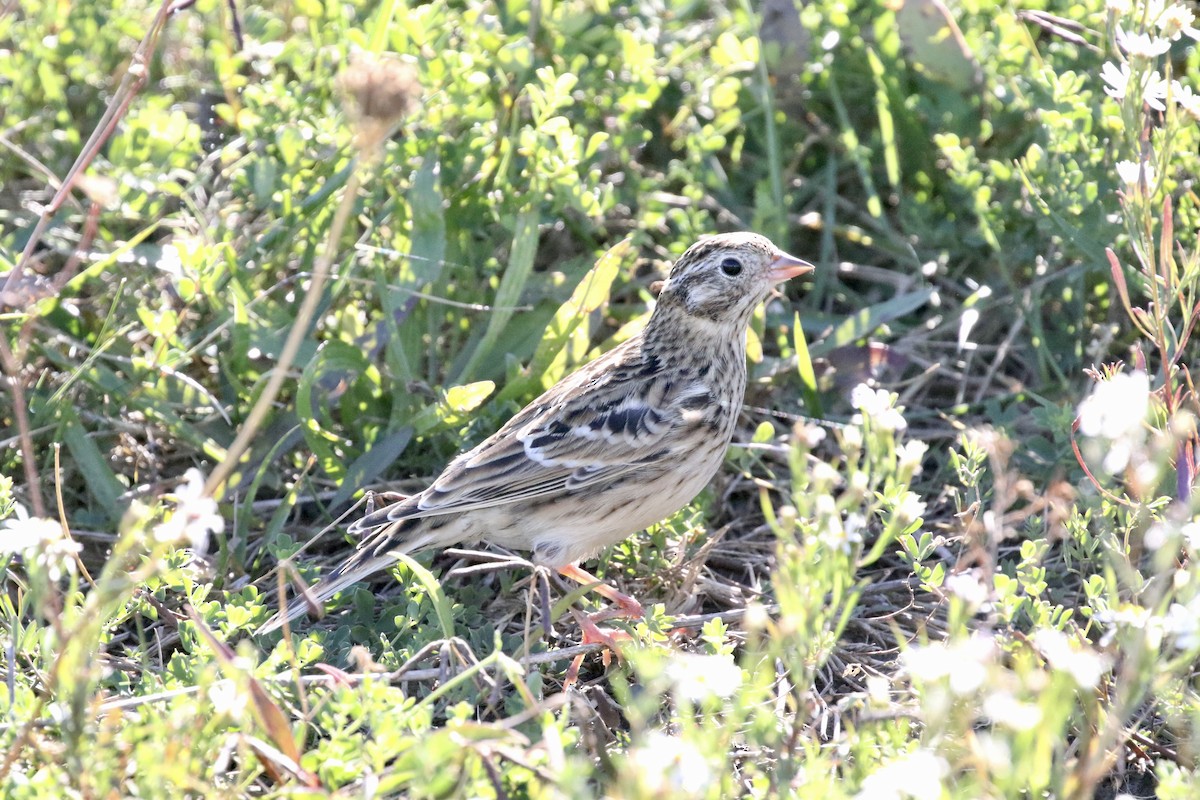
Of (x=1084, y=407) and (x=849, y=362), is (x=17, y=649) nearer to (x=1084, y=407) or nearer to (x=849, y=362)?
(x=1084, y=407)

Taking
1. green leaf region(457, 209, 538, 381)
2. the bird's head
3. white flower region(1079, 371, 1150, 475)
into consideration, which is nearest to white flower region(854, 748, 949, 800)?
white flower region(1079, 371, 1150, 475)

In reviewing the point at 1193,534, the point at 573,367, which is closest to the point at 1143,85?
the point at 1193,534

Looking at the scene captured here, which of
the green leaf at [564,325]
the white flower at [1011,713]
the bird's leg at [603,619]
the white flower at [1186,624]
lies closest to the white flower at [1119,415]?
the white flower at [1186,624]

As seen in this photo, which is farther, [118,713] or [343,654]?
[343,654]

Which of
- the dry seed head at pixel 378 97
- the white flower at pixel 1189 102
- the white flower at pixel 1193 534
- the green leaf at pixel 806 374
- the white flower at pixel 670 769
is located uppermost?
the dry seed head at pixel 378 97

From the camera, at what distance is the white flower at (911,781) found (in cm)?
230

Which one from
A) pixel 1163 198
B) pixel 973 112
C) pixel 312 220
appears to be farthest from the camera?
pixel 973 112

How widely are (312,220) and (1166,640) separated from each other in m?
3.22

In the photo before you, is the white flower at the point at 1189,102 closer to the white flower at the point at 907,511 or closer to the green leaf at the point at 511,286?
the white flower at the point at 907,511

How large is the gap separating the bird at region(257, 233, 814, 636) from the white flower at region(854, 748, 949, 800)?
1.62 metres

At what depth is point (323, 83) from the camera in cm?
516

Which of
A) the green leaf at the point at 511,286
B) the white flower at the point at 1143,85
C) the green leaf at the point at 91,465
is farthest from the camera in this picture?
the green leaf at the point at 511,286

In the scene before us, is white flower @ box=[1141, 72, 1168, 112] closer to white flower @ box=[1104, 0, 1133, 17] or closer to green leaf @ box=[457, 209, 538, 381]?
white flower @ box=[1104, 0, 1133, 17]

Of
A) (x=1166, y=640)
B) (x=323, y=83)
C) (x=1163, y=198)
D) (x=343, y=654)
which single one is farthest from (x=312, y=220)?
(x=1166, y=640)
